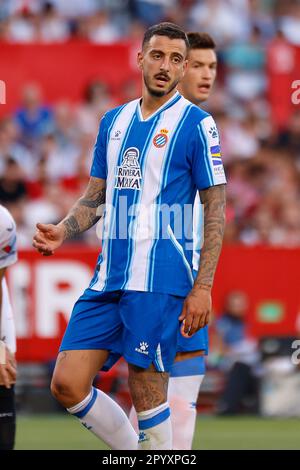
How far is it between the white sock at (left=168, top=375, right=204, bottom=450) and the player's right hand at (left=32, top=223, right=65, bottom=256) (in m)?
1.28

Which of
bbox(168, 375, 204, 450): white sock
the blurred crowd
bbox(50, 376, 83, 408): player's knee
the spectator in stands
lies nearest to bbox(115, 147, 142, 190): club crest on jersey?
bbox(50, 376, 83, 408): player's knee

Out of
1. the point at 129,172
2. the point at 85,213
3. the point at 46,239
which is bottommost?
the point at 46,239

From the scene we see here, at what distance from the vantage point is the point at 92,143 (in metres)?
14.1

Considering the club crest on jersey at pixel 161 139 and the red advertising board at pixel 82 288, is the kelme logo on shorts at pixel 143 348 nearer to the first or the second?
the club crest on jersey at pixel 161 139

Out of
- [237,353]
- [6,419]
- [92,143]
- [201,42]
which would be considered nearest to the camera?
[6,419]

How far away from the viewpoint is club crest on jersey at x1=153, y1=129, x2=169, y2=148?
5.97 m

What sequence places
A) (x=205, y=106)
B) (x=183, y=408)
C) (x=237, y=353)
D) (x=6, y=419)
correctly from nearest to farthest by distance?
1. (x=6, y=419)
2. (x=183, y=408)
3. (x=237, y=353)
4. (x=205, y=106)

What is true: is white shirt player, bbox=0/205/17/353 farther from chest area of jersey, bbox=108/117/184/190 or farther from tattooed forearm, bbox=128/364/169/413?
tattooed forearm, bbox=128/364/169/413

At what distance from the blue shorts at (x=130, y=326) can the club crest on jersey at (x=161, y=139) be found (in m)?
0.75

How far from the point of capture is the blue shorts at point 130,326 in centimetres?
587

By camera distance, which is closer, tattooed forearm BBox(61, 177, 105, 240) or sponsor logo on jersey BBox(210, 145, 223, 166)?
sponsor logo on jersey BBox(210, 145, 223, 166)

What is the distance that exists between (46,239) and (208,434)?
4.45 meters

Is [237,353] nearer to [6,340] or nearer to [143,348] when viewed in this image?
[6,340]

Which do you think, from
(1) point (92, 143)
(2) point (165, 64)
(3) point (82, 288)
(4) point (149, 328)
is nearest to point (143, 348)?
(4) point (149, 328)
